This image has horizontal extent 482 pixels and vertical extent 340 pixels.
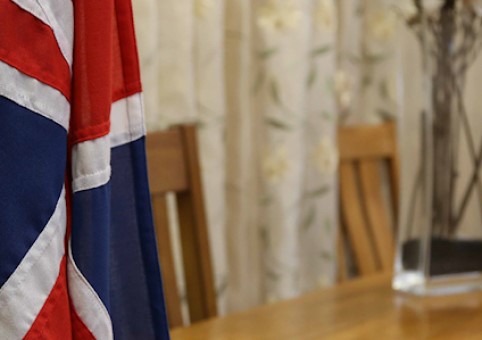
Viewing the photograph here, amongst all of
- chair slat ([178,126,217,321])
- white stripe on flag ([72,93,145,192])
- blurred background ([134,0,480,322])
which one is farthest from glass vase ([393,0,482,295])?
white stripe on flag ([72,93,145,192])

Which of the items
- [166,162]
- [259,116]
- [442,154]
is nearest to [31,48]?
[166,162]

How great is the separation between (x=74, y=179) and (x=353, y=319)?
62 centimetres

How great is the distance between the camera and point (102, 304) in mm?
668

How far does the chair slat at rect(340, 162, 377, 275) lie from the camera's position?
1.71 meters

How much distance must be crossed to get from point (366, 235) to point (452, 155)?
488 mm

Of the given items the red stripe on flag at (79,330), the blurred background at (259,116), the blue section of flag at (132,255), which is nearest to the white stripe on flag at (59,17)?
the blue section of flag at (132,255)

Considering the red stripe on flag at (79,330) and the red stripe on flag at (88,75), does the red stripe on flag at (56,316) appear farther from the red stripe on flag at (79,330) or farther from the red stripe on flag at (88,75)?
the red stripe on flag at (88,75)

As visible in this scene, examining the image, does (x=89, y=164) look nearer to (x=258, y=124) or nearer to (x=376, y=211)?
(x=258, y=124)

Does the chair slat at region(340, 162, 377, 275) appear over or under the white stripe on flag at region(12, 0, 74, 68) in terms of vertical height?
under

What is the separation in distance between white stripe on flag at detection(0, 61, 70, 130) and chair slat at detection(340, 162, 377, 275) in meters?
1.16

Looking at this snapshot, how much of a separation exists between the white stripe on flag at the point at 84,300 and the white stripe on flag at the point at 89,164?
58mm

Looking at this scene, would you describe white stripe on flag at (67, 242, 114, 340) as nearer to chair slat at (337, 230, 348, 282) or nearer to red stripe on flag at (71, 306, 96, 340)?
red stripe on flag at (71, 306, 96, 340)

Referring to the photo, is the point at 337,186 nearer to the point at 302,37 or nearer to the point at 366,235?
the point at 366,235

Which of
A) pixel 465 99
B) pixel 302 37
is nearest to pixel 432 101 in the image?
pixel 465 99
